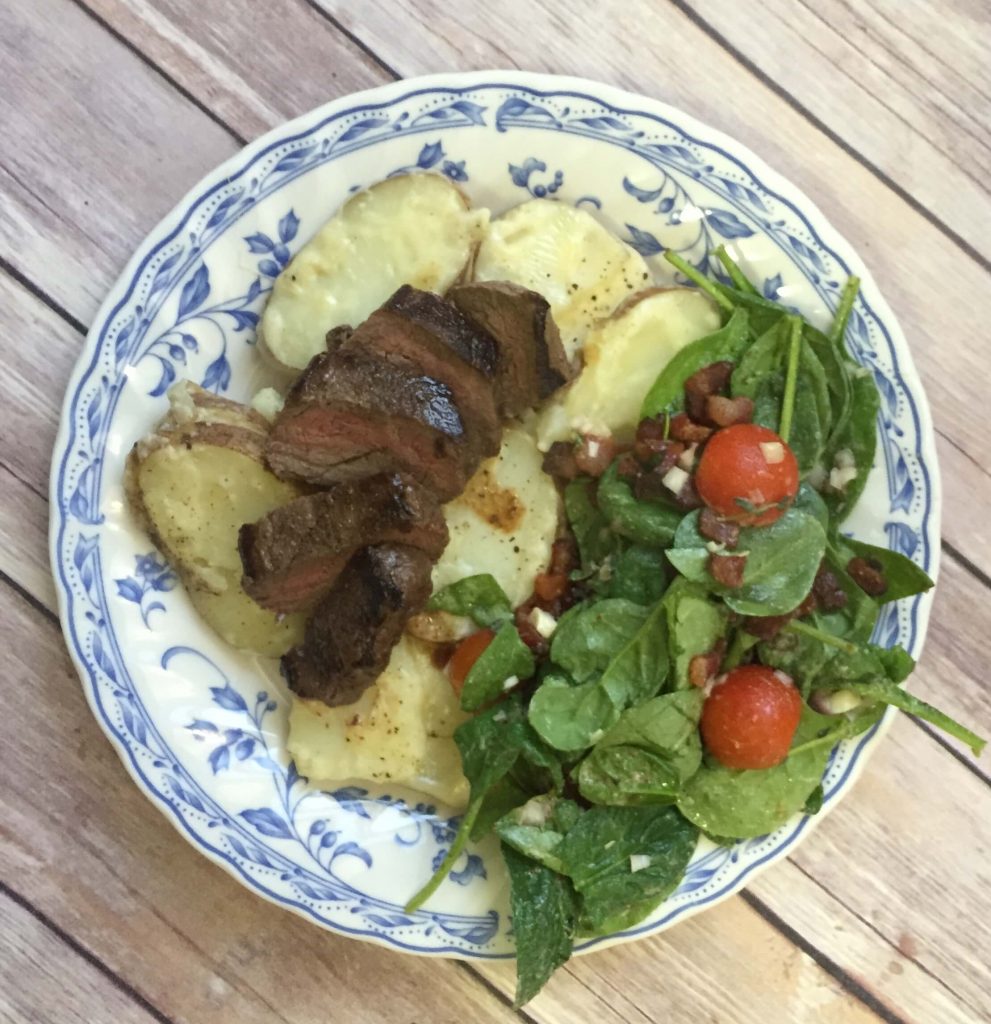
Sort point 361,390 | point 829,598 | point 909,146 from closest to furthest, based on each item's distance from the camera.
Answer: point 361,390, point 829,598, point 909,146

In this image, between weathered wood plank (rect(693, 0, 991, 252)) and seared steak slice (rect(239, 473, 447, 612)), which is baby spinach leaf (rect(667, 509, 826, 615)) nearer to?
seared steak slice (rect(239, 473, 447, 612))

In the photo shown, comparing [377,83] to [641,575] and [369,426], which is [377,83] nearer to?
[369,426]

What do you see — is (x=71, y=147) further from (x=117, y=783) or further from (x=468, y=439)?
(x=117, y=783)

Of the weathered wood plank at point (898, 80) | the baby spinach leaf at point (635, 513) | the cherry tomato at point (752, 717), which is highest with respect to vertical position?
the weathered wood plank at point (898, 80)

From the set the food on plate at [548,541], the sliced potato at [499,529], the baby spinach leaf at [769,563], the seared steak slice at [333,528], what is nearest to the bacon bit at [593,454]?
the food on plate at [548,541]

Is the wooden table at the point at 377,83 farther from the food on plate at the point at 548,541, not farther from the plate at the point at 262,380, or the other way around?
the food on plate at the point at 548,541

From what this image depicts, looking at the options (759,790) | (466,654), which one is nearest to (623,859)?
(759,790)

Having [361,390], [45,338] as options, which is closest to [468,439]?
[361,390]
